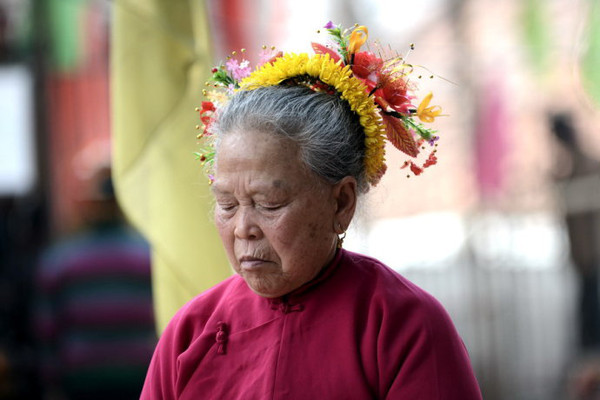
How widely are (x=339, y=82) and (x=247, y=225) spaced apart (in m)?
0.37

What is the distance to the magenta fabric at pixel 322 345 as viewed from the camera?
1.79 metres

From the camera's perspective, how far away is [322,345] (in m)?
1.87

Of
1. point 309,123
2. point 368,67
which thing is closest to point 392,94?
point 368,67

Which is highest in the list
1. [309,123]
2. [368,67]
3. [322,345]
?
[368,67]

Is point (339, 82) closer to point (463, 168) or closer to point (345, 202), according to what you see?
point (345, 202)

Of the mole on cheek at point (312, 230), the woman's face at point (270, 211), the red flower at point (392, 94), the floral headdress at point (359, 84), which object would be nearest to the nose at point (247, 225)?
the woman's face at point (270, 211)

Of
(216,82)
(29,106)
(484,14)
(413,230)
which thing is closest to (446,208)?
(413,230)

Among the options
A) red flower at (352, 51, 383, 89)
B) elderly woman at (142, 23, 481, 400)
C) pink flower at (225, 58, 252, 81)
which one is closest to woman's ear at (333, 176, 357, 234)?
elderly woman at (142, 23, 481, 400)

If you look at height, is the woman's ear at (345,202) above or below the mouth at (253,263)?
above

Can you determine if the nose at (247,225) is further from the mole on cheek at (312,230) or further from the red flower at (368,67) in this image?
the red flower at (368,67)

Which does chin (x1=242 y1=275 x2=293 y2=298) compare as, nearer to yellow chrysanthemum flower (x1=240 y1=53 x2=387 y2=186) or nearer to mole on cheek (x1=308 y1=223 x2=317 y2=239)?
mole on cheek (x1=308 y1=223 x2=317 y2=239)

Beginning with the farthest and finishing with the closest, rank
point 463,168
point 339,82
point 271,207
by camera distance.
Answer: point 463,168 < point 339,82 < point 271,207

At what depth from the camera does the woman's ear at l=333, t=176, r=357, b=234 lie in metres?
1.94

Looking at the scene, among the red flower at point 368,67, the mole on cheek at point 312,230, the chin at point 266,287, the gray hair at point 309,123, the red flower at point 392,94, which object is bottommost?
the chin at point 266,287
